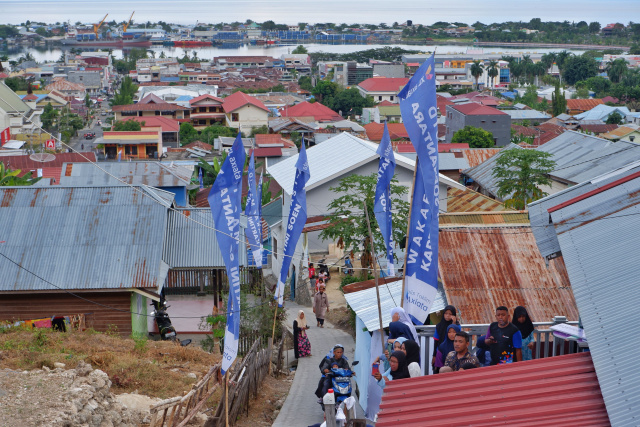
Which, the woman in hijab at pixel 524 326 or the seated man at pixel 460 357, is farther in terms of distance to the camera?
the woman in hijab at pixel 524 326

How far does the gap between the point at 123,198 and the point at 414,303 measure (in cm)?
983

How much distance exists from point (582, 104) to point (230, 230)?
8506 centimetres

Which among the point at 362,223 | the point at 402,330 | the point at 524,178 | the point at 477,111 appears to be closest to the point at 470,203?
the point at 524,178

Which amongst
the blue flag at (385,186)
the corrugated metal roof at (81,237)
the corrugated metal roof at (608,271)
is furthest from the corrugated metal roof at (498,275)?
the corrugated metal roof at (81,237)

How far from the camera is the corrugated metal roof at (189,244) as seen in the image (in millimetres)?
17719

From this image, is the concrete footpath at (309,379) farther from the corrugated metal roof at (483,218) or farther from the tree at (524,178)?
the tree at (524,178)

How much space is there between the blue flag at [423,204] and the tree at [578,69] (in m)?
121

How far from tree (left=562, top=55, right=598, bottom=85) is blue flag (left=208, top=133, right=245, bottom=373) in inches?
4733

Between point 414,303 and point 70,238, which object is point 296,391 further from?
point 70,238

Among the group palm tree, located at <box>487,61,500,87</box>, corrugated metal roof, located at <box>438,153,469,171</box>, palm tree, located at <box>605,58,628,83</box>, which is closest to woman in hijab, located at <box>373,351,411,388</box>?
corrugated metal roof, located at <box>438,153,469,171</box>

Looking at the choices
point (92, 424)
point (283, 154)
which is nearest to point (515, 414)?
point (92, 424)

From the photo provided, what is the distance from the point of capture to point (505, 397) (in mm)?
6125

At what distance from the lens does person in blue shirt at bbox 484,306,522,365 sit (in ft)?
25.3

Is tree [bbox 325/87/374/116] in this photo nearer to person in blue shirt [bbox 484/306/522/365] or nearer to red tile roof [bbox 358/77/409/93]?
red tile roof [bbox 358/77/409/93]
